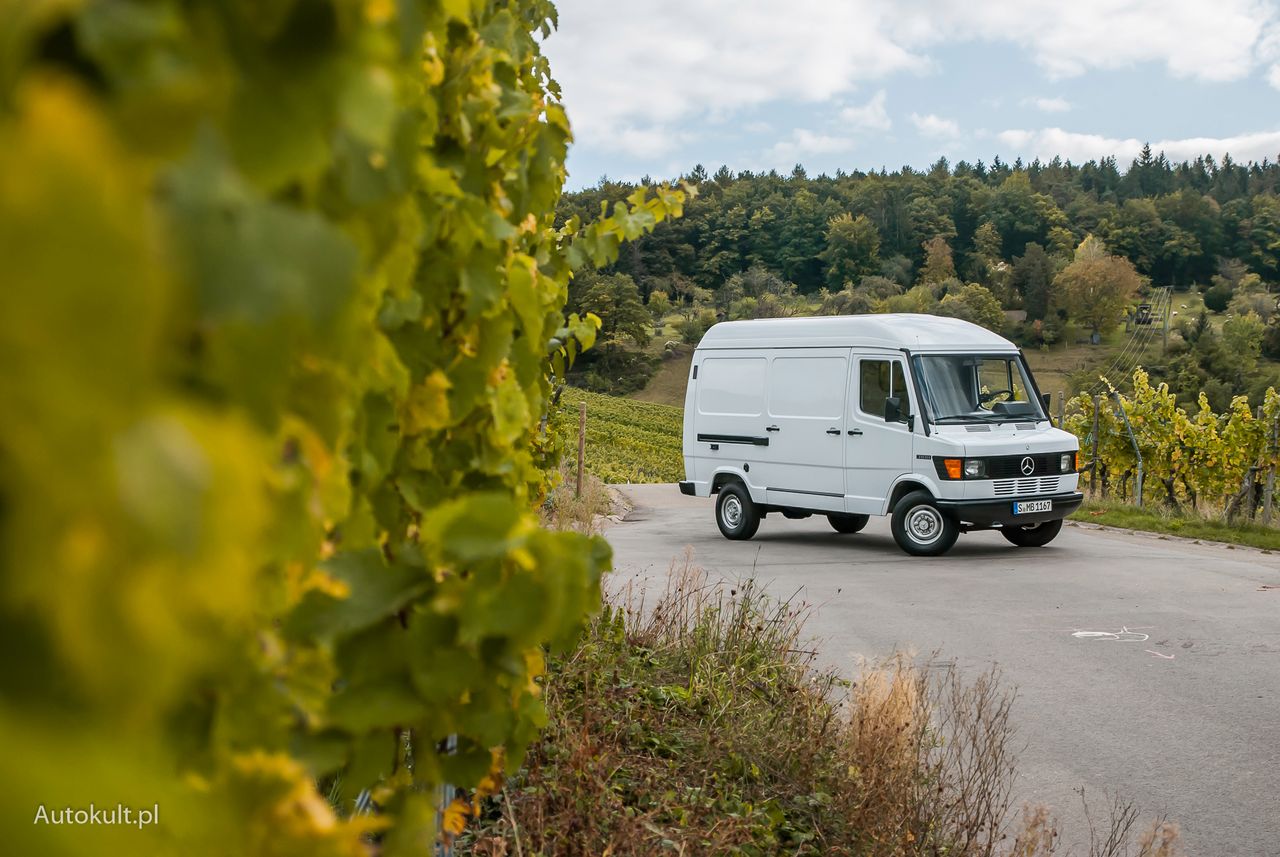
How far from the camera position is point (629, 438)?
1647 inches

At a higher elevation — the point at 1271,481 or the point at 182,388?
the point at 182,388

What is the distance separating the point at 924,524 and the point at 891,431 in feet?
3.65

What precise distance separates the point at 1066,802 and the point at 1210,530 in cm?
1225

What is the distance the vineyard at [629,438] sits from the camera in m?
32.5

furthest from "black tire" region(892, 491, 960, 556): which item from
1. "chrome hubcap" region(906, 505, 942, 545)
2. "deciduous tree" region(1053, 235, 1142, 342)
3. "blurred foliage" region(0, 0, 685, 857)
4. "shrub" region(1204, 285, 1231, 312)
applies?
"shrub" region(1204, 285, 1231, 312)

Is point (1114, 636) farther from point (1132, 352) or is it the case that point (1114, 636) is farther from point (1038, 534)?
point (1132, 352)

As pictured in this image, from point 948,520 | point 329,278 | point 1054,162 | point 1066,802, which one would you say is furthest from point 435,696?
point 1054,162

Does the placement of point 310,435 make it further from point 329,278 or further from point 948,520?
point 948,520

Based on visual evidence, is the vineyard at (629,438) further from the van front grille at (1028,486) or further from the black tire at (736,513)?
the van front grille at (1028,486)

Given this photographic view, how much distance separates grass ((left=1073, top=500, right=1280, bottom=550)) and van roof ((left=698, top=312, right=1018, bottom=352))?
423cm

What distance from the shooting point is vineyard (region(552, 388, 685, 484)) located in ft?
107

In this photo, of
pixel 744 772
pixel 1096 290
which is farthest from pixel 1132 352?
pixel 744 772

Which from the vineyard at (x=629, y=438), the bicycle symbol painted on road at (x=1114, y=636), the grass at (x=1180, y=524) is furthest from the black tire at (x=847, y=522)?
the vineyard at (x=629, y=438)

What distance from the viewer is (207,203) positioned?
57cm
